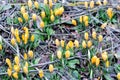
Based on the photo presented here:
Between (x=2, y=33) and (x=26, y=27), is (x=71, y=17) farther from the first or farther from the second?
(x=2, y=33)

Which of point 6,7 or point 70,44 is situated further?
point 6,7

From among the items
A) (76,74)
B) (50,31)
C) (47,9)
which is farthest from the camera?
(47,9)

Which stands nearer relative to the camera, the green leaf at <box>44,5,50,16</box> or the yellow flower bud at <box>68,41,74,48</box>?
the yellow flower bud at <box>68,41,74,48</box>

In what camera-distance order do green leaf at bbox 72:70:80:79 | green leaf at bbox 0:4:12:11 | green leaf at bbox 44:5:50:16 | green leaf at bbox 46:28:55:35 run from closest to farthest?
green leaf at bbox 72:70:80:79, green leaf at bbox 46:28:55:35, green leaf at bbox 44:5:50:16, green leaf at bbox 0:4:12:11

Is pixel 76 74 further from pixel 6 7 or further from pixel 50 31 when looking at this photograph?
pixel 6 7

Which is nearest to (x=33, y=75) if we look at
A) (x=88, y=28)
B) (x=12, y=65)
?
(x=12, y=65)

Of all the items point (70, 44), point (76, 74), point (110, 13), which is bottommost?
point (76, 74)

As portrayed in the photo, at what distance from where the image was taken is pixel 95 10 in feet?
11.8

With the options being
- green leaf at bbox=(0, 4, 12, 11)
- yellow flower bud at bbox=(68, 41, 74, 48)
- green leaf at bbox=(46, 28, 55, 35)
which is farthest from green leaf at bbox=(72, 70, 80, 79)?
green leaf at bbox=(0, 4, 12, 11)

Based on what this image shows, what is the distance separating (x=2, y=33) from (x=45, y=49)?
0.48 meters

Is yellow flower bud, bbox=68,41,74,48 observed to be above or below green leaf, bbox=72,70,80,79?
above

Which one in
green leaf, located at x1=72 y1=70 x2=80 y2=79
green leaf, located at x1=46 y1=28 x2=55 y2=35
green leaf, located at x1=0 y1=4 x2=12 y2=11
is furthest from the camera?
green leaf, located at x1=0 y1=4 x2=12 y2=11

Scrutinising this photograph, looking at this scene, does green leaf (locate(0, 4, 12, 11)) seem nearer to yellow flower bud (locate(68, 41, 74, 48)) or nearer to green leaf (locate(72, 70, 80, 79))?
yellow flower bud (locate(68, 41, 74, 48))

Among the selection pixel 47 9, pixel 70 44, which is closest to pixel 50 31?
pixel 47 9
